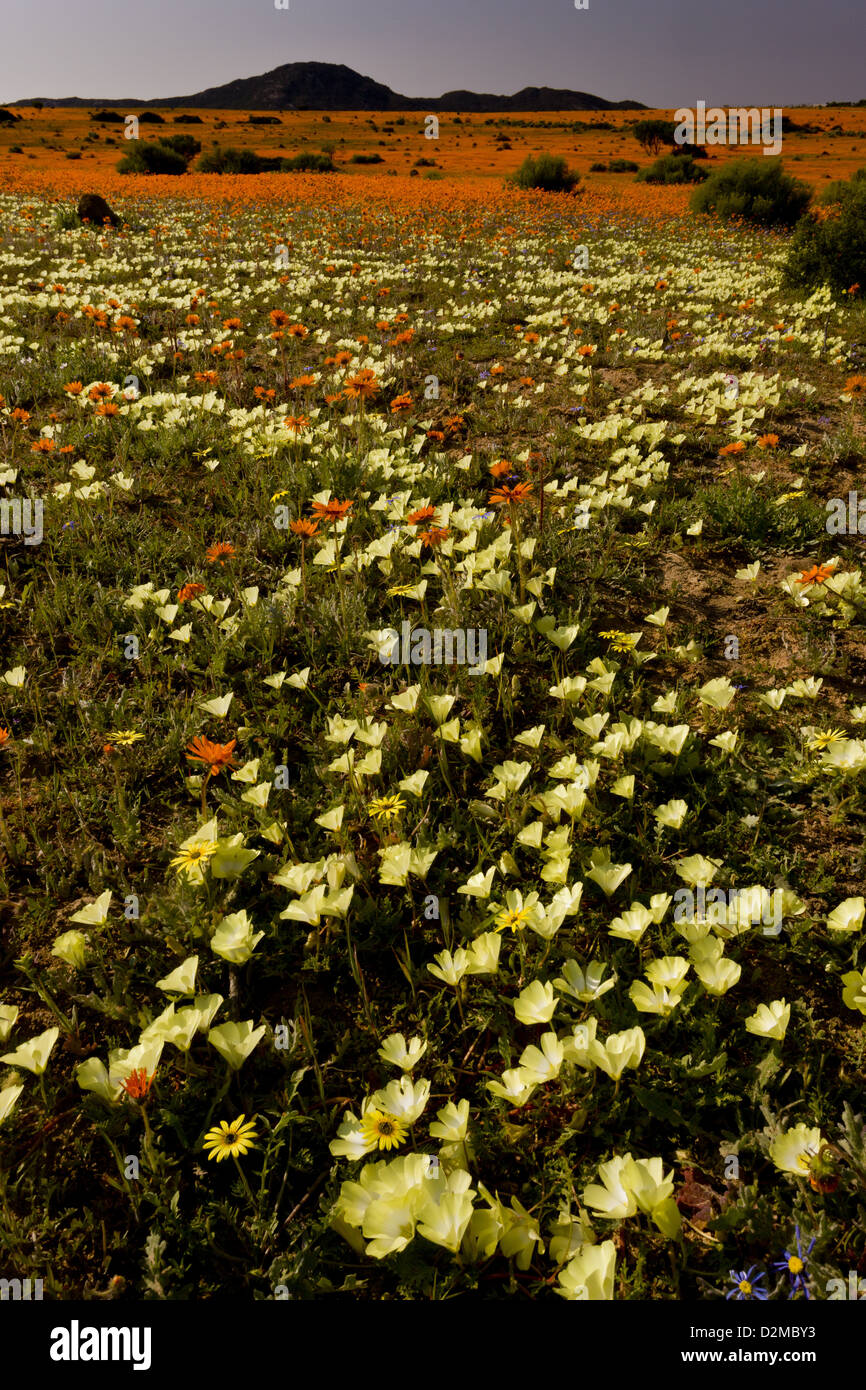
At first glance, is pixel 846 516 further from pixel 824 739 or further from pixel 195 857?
pixel 195 857

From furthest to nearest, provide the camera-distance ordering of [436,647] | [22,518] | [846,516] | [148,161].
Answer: [148,161] < [22,518] < [846,516] < [436,647]

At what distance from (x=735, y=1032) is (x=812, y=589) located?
2.97m

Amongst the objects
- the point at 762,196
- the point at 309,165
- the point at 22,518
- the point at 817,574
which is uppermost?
the point at 309,165

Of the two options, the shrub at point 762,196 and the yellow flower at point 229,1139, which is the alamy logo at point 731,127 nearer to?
the shrub at point 762,196

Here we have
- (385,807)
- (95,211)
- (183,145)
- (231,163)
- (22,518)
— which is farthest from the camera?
(183,145)

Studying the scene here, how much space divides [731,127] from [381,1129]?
97991 mm

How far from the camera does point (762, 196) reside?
2441cm

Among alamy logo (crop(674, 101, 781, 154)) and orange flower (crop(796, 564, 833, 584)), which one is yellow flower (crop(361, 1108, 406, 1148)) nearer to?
orange flower (crop(796, 564, 833, 584))

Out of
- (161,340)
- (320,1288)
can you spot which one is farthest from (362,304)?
(320,1288)

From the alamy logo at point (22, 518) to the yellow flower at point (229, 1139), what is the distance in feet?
15.0

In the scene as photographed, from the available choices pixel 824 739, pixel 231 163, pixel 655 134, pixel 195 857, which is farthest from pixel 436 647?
pixel 655 134

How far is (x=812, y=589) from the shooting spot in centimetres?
441

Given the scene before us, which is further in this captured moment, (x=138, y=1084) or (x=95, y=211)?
(x=95, y=211)
